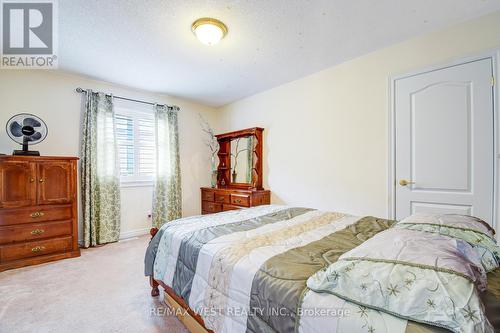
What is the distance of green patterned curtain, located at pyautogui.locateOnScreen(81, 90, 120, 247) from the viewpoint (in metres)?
3.21

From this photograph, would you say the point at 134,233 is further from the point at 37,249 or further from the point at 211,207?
the point at 211,207

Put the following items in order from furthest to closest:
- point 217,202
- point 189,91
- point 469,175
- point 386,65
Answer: point 217,202
point 189,91
point 386,65
point 469,175

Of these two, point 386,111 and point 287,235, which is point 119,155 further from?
point 386,111

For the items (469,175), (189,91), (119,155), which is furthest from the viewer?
(189,91)

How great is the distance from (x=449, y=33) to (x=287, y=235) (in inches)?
97.6

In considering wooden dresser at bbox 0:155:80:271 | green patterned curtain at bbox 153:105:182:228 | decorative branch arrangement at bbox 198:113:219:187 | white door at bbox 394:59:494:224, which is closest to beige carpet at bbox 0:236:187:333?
wooden dresser at bbox 0:155:80:271

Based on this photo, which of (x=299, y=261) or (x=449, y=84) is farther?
(x=449, y=84)

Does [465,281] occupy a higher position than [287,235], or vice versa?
[465,281]

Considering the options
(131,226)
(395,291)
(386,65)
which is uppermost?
(386,65)

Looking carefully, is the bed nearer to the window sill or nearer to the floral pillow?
the floral pillow

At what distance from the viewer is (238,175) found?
4.30m

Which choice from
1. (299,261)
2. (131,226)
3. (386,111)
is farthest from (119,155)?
(386,111)

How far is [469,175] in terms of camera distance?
2055 millimetres

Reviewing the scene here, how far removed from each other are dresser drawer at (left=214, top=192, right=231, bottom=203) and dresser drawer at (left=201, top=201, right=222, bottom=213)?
93 millimetres
